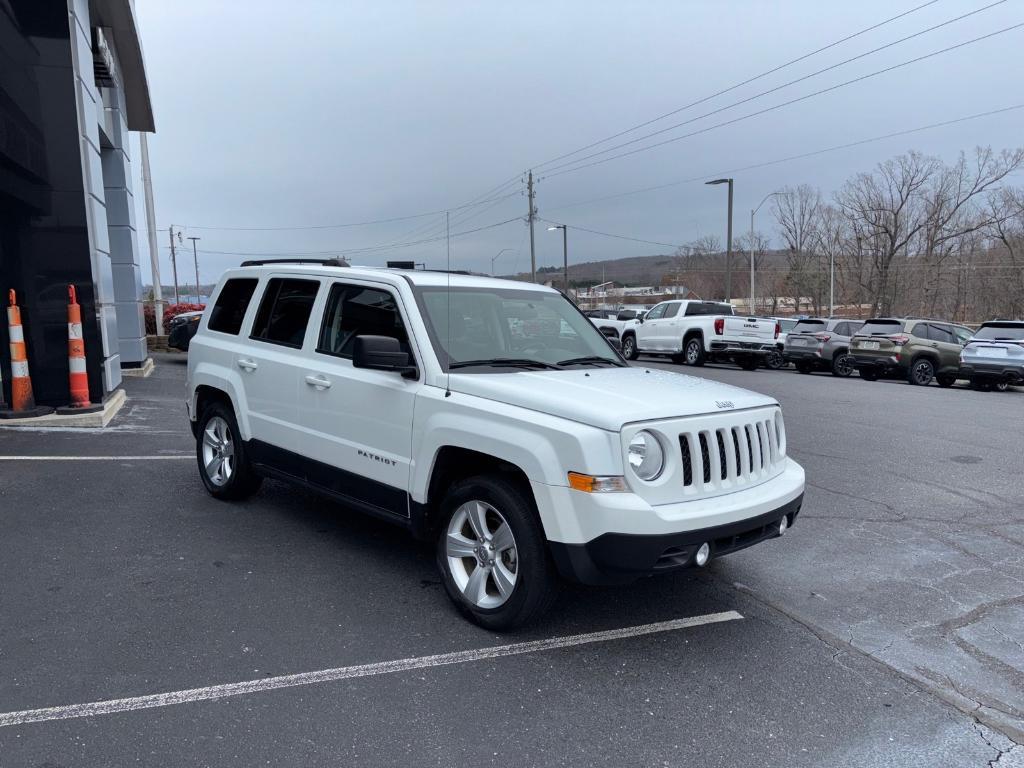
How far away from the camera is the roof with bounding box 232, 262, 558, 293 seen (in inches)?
191

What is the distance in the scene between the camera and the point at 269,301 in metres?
5.75

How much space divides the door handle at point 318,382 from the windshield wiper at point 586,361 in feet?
4.91

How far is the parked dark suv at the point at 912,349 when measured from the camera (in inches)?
742

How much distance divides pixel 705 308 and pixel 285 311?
64.2 ft

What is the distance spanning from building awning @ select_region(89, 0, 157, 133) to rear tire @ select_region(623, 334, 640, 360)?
15.8m

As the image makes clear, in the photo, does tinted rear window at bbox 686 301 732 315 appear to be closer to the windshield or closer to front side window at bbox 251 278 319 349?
the windshield

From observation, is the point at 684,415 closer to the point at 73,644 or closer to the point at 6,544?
the point at 73,644

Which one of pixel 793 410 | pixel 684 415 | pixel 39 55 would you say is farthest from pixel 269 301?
pixel 793 410

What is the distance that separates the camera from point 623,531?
3463 mm

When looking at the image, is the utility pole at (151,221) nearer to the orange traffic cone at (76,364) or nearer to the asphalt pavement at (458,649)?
the orange traffic cone at (76,364)

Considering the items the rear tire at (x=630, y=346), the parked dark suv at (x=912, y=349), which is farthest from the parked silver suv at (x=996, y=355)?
the rear tire at (x=630, y=346)

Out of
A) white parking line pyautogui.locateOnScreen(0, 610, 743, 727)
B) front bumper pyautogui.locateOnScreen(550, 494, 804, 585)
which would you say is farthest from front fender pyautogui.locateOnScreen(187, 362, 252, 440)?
front bumper pyautogui.locateOnScreen(550, 494, 804, 585)

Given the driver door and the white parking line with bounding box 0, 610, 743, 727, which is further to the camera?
the driver door

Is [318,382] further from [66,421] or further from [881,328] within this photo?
[881,328]
